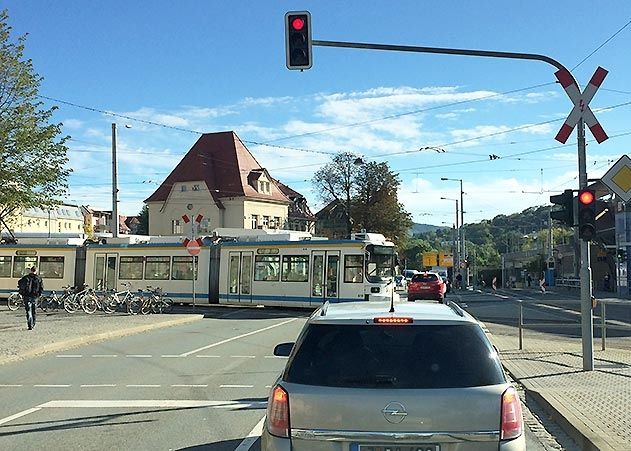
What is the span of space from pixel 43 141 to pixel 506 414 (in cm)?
1660

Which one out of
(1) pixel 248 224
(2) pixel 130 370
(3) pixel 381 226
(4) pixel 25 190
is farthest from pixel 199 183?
(2) pixel 130 370

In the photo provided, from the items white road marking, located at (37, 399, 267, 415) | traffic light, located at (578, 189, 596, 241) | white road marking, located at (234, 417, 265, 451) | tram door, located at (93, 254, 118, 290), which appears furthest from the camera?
tram door, located at (93, 254, 118, 290)

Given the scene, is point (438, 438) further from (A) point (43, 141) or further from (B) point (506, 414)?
(A) point (43, 141)

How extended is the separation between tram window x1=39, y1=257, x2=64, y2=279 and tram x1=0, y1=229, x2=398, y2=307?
51 mm

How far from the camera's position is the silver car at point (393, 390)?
4.41m

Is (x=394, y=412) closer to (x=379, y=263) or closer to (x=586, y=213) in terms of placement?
(x=586, y=213)

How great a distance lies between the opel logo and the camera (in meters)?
4.41

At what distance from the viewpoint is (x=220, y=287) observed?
3241 cm

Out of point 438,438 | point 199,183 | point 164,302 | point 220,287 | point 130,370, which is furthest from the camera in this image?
point 199,183

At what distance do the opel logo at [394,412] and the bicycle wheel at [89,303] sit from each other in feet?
87.9

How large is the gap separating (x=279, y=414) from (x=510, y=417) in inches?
57.3

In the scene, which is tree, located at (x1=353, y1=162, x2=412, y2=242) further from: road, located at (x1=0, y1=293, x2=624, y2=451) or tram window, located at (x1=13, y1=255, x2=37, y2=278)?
road, located at (x1=0, y1=293, x2=624, y2=451)

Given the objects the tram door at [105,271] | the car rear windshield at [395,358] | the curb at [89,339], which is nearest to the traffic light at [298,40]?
the curb at [89,339]

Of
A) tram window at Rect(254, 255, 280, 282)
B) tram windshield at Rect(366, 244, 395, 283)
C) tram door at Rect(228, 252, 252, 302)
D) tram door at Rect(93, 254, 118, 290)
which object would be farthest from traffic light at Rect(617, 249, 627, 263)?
tram door at Rect(93, 254, 118, 290)
